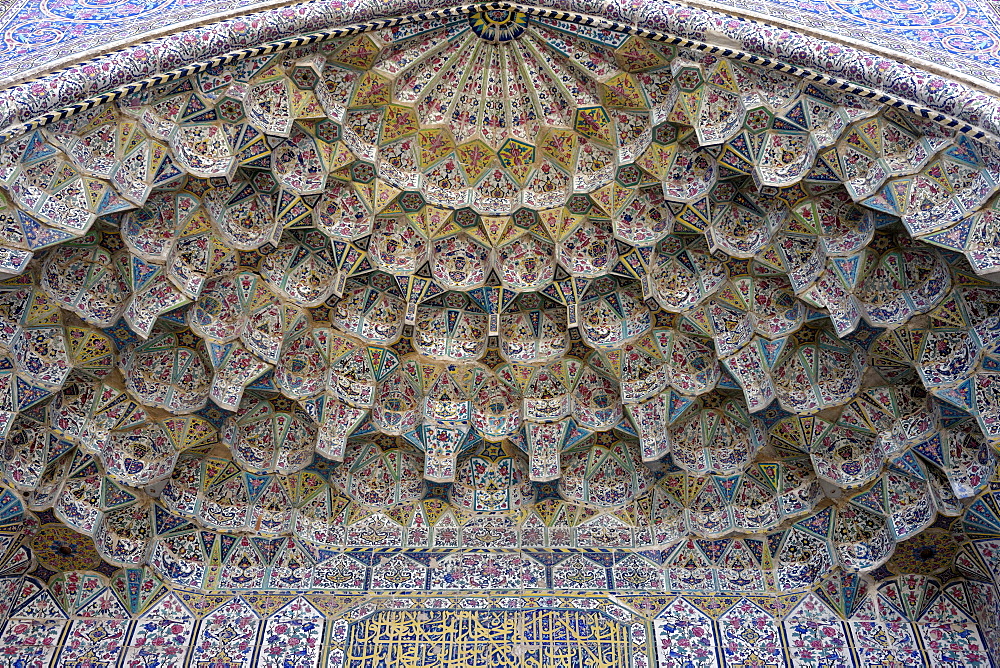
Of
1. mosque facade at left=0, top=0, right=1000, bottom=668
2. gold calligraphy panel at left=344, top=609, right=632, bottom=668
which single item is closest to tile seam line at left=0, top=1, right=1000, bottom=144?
mosque facade at left=0, top=0, right=1000, bottom=668

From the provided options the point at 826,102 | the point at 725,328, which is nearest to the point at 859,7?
the point at 826,102

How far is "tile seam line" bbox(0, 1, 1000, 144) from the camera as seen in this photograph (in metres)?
5.10

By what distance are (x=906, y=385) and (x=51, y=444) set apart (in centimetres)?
479

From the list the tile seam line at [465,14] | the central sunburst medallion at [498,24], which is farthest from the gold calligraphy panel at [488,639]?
the central sunburst medallion at [498,24]

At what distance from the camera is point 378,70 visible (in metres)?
6.05

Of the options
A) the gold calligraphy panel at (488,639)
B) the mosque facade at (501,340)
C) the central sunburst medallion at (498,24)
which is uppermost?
the central sunburst medallion at (498,24)

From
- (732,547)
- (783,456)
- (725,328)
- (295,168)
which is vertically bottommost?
(732,547)

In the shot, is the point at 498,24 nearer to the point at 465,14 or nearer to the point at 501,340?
the point at 465,14

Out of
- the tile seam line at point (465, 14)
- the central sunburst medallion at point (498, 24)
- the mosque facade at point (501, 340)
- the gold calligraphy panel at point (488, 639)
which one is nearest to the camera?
the tile seam line at point (465, 14)

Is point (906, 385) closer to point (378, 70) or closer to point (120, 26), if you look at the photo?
point (378, 70)

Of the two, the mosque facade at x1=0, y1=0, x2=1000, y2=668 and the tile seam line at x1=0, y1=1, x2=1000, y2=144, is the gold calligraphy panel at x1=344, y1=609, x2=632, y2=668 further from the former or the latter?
the tile seam line at x1=0, y1=1, x2=1000, y2=144

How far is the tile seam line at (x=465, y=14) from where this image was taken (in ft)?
16.7

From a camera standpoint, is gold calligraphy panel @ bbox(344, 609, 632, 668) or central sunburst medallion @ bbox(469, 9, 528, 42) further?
gold calligraphy panel @ bbox(344, 609, 632, 668)

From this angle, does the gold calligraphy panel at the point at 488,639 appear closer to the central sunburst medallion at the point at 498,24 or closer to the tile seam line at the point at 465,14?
the tile seam line at the point at 465,14
